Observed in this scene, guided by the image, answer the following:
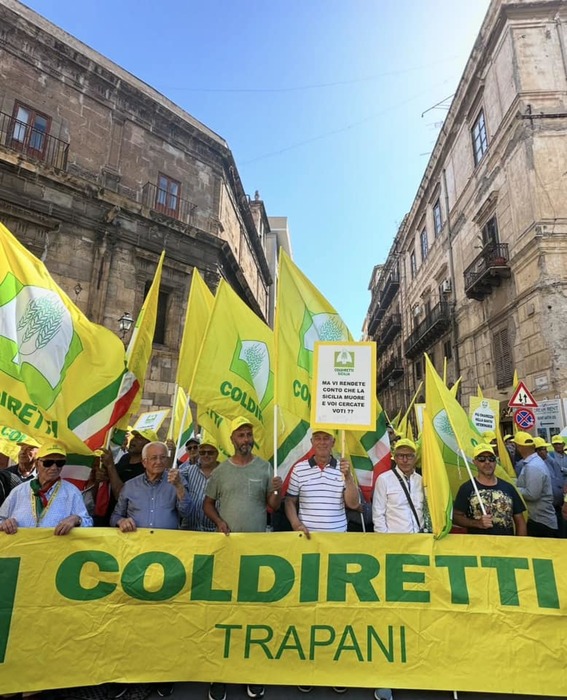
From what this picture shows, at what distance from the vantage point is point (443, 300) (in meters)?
23.0

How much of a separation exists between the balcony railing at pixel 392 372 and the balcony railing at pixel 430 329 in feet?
13.8

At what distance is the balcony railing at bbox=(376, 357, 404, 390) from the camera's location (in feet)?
109

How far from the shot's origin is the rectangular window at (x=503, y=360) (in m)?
16.2

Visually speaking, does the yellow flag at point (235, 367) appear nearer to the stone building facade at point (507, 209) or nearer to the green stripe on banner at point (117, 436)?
the green stripe on banner at point (117, 436)

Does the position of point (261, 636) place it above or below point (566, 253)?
below

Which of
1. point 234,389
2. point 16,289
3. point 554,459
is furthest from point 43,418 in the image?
point 554,459

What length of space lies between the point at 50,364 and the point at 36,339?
24 centimetres

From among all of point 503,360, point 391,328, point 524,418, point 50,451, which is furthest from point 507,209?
point 391,328

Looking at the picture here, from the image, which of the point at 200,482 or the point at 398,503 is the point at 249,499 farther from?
the point at 398,503

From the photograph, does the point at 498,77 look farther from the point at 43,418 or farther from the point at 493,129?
the point at 43,418

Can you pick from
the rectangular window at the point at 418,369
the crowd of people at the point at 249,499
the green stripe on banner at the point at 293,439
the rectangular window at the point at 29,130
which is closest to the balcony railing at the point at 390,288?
the rectangular window at the point at 418,369

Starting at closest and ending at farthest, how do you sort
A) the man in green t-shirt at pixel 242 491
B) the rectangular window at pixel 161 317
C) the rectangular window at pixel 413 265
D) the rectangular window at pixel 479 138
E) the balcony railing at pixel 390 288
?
the man in green t-shirt at pixel 242 491 < the rectangular window at pixel 161 317 < the rectangular window at pixel 479 138 < the rectangular window at pixel 413 265 < the balcony railing at pixel 390 288

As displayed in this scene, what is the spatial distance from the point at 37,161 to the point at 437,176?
766 inches

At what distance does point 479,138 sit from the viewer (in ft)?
62.4
